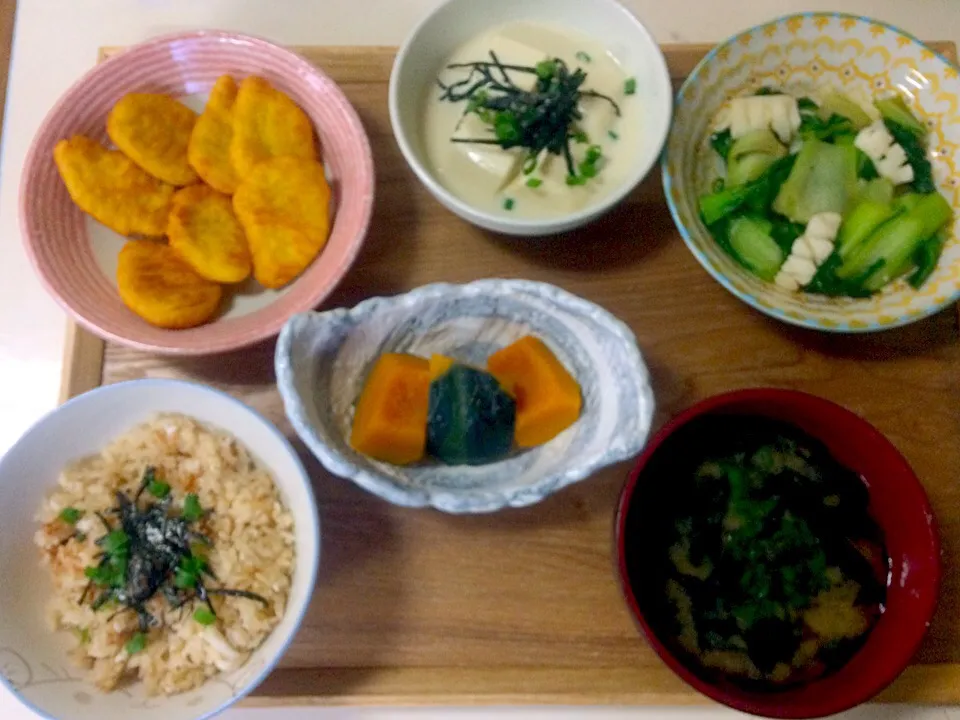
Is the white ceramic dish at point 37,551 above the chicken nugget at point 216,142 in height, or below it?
below

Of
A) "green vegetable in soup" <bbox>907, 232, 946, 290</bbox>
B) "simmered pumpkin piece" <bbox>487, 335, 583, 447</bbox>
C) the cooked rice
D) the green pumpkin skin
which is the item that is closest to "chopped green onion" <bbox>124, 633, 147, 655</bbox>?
the cooked rice

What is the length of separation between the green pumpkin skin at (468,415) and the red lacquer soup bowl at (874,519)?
0.67 feet

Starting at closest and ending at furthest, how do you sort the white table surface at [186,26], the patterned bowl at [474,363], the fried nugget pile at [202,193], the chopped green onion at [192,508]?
the patterned bowl at [474,363] → the chopped green onion at [192,508] → the fried nugget pile at [202,193] → the white table surface at [186,26]

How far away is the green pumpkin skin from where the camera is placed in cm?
112

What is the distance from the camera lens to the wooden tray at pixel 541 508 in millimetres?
1187

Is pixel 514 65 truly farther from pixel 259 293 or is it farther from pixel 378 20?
pixel 259 293

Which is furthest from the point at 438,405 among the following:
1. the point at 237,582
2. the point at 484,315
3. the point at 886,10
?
the point at 886,10

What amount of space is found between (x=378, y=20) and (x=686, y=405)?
999 millimetres

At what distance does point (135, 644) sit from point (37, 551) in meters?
0.21

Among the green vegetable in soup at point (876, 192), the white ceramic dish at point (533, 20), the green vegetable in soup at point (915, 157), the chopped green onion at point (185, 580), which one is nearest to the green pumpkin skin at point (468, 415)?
the white ceramic dish at point (533, 20)

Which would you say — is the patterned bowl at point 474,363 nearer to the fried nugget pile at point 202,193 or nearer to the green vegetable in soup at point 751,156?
the fried nugget pile at point 202,193

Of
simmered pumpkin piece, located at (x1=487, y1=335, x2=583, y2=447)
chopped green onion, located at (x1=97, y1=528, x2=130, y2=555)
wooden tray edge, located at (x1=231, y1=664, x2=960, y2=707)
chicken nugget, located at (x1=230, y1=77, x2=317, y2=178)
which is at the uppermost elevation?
chicken nugget, located at (x1=230, y1=77, x2=317, y2=178)

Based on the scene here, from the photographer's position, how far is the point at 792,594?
1.14 m

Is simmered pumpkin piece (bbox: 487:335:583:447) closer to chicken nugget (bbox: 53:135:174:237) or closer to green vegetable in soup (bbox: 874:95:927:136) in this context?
chicken nugget (bbox: 53:135:174:237)
